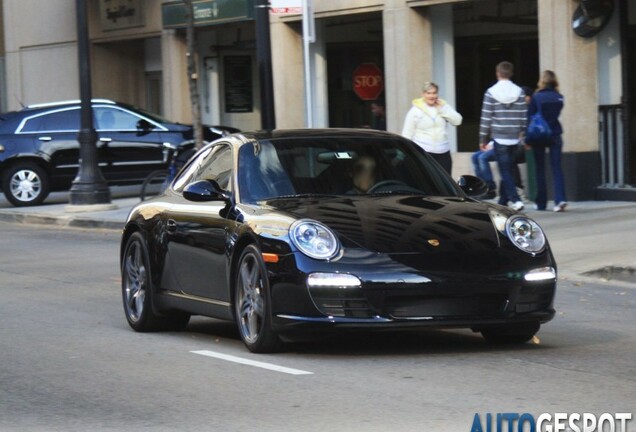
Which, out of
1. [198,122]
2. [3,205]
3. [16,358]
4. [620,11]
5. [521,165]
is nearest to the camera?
[16,358]

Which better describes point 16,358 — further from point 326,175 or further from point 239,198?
point 326,175

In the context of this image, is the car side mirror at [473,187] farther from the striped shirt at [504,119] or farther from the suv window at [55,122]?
the suv window at [55,122]

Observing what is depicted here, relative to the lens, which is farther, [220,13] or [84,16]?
[220,13]

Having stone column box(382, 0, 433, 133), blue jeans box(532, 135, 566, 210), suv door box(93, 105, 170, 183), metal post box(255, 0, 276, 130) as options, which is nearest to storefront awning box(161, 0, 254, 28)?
suv door box(93, 105, 170, 183)

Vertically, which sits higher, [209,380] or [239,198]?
[239,198]

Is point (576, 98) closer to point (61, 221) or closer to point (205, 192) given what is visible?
point (61, 221)

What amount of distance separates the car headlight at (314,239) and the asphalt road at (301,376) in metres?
0.66

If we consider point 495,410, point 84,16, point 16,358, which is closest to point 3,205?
point 84,16

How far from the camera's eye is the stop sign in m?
26.6

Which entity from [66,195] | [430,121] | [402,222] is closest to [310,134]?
[402,222]

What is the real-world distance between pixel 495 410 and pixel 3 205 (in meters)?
20.8

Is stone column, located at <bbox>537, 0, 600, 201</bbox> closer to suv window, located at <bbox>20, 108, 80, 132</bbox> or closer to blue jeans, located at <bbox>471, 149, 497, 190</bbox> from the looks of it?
blue jeans, located at <bbox>471, 149, 497, 190</bbox>

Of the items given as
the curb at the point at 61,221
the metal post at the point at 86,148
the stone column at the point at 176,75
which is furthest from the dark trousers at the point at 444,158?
the stone column at the point at 176,75

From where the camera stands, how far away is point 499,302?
28.1 ft
